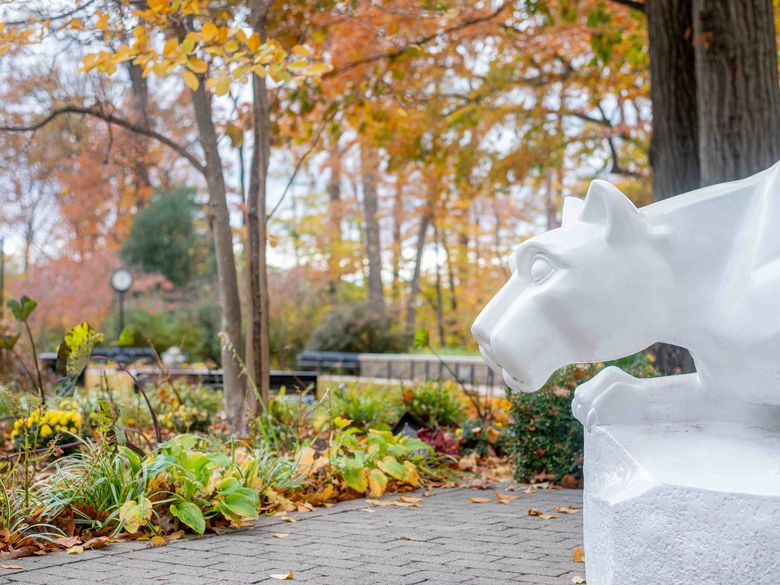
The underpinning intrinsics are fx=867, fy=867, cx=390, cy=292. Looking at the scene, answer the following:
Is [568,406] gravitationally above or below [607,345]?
below

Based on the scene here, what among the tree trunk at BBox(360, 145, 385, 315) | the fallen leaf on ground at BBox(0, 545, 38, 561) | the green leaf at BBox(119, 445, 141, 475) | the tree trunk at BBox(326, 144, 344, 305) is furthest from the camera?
the tree trunk at BBox(326, 144, 344, 305)

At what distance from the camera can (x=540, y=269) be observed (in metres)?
3.05

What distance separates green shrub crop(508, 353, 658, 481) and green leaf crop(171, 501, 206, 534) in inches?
115

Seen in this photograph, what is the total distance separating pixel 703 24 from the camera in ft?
23.8

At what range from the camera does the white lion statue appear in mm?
2971

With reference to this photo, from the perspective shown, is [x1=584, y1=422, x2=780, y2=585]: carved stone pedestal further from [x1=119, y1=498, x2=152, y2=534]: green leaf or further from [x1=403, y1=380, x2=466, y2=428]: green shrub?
[x1=403, y1=380, x2=466, y2=428]: green shrub

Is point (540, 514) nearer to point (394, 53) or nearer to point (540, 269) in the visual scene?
point (540, 269)

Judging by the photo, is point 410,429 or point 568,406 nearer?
point 568,406

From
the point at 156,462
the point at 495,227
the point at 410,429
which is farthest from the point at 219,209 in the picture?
the point at 495,227

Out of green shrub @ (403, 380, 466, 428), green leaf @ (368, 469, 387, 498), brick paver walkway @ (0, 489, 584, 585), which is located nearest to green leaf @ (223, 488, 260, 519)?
brick paver walkway @ (0, 489, 584, 585)

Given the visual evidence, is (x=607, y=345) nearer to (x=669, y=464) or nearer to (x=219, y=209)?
(x=669, y=464)

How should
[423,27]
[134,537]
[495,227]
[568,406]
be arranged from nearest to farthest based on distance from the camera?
1. [134,537]
2. [568,406]
3. [423,27]
4. [495,227]

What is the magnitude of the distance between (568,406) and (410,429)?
6.16 ft

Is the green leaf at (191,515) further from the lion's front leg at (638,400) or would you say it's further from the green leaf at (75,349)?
the lion's front leg at (638,400)
